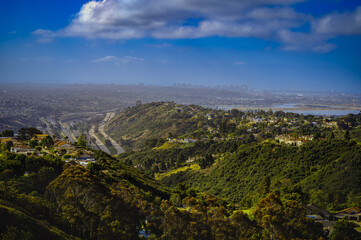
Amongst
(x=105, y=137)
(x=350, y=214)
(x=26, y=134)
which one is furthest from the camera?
(x=105, y=137)

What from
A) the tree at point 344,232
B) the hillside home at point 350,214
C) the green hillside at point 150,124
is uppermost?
the tree at point 344,232

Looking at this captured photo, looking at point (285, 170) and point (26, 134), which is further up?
point (26, 134)

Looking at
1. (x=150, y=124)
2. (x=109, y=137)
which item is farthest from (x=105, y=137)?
(x=150, y=124)

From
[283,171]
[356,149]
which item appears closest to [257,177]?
[283,171]

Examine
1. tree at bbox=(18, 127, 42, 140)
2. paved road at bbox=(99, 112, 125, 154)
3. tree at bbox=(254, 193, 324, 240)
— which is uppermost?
tree at bbox=(254, 193, 324, 240)

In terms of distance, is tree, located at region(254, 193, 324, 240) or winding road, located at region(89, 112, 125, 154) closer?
tree, located at region(254, 193, 324, 240)

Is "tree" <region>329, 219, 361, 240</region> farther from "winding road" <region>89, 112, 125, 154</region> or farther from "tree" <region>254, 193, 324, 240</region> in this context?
"winding road" <region>89, 112, 125, 154</region>

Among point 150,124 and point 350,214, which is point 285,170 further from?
point 150,124

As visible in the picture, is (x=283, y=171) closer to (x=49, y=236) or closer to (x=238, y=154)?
(x=238, y=154)

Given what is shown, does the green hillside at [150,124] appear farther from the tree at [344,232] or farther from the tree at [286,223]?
the tree at [344,232]

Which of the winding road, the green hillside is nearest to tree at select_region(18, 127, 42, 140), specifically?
the winding road

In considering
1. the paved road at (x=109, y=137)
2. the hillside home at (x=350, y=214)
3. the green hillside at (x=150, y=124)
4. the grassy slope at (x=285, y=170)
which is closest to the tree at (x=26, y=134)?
the grassy slope at (x=285, y=170)
